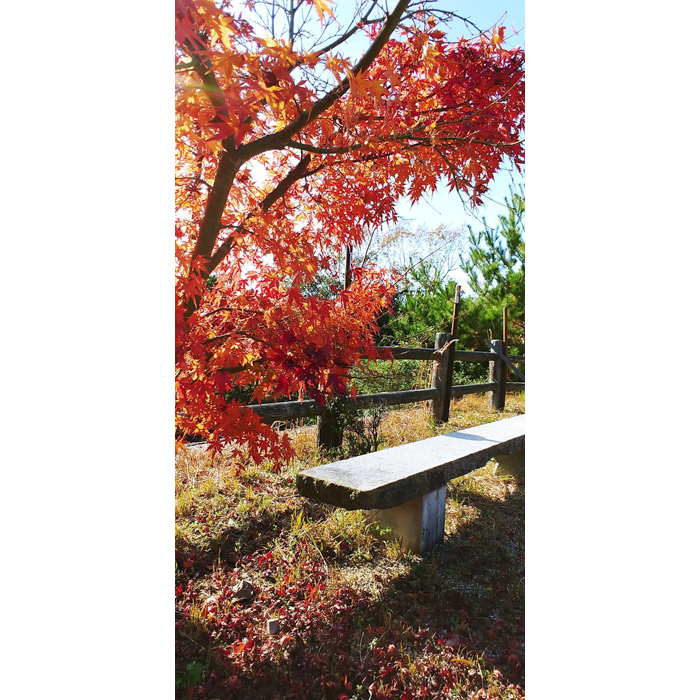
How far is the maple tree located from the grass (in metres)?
0.49

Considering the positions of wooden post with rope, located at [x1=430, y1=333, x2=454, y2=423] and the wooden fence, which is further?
wooden post with rope, located at [x1=430, y1=333, x2=454, y2=423]

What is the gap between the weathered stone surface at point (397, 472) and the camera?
140 centimetres

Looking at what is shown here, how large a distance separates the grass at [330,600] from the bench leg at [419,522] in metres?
0.04

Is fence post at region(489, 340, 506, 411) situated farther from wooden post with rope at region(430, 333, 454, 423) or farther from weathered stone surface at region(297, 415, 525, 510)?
weathered stone surface at region(297, 415, 525, 510)

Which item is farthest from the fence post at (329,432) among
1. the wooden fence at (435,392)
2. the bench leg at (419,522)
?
the bench leg at (419,522)

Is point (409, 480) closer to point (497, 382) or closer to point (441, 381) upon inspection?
point (441, 381)

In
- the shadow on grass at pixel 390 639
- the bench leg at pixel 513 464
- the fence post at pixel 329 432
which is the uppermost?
the fence post at pixel 329 432

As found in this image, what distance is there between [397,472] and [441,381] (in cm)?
265

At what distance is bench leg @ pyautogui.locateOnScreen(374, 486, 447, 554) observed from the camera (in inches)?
67.4

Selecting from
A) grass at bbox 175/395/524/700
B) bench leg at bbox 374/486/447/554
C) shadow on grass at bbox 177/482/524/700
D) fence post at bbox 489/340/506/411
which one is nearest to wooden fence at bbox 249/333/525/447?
fence post at bbox 489/340/506/411

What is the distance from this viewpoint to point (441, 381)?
411 cm

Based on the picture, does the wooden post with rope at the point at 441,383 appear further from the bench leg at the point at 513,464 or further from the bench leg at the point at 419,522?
the bench leg at the point at 419,522

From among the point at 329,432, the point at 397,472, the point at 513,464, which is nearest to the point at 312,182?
the point at 397,472
